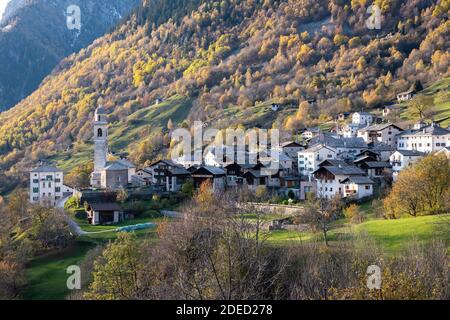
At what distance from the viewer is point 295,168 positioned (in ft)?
244

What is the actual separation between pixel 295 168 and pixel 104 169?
24338 mm

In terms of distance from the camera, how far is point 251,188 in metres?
67.1

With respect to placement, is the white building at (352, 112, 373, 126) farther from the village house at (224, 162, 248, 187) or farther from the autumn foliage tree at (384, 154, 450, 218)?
the autumn foliage tree at (384, 154, 450, 218)

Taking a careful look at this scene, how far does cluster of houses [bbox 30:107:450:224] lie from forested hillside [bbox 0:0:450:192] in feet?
93.9

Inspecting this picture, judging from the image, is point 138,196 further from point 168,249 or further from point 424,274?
point 424,274

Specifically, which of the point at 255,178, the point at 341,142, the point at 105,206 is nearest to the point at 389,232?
the point at 255,178

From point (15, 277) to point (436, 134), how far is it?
5270 centimetres

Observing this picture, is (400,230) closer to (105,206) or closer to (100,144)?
(105,206)

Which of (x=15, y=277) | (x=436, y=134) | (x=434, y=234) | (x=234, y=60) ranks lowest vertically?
(x=15, y=277)

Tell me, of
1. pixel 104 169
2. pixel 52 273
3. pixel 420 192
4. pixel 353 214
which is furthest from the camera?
pixel 104 169

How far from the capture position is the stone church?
2876 inches

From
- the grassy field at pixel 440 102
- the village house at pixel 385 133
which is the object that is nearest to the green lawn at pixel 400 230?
the village house at pixel 385 133
